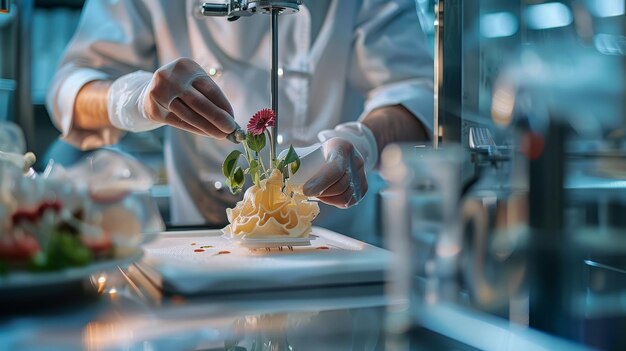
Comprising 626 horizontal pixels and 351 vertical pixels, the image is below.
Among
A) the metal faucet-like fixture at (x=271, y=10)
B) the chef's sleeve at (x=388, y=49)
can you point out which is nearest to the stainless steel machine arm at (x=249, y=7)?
the metal faucet-like fixture at (x=271, y=10)

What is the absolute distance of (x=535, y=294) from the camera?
485mm

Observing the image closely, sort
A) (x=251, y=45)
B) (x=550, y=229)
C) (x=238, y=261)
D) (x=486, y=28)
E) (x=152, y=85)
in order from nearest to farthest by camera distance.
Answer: (x=550, y=229)
(x=486, y=28)
(x=238, y=261)
(x=152, y=85)
(x=251, y=45)

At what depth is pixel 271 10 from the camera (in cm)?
105

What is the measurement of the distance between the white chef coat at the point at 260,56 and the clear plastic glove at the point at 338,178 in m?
0.45

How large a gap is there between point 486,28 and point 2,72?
7.53 feet

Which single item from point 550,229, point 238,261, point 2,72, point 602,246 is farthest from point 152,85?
point 2,72

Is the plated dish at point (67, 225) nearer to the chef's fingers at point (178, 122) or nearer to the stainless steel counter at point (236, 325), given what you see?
the stainless steel counter at point (236, 325)

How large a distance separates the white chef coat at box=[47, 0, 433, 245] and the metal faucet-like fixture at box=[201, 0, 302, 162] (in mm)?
552

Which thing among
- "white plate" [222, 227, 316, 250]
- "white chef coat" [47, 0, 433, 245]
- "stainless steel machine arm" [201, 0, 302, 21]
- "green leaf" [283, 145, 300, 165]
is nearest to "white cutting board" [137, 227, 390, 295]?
"white plate" [222, 227, 316, 250]

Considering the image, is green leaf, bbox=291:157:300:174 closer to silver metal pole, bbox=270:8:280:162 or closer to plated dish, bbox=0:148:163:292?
silver metal pole, bbox=270:8:280:162

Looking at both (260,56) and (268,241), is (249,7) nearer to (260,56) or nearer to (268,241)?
(268,241)

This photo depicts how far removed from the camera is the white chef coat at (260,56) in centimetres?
171

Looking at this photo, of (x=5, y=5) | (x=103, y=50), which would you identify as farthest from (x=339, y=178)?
(x=103, y=50)

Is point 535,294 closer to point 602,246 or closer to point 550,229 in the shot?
point 550,229
